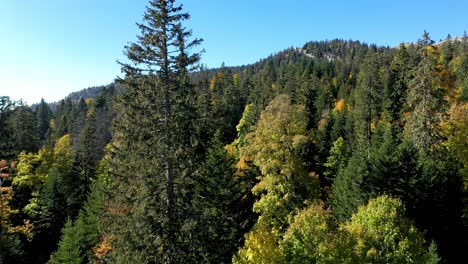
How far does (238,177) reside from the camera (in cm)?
3278

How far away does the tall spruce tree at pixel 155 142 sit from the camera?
1800 centimetres

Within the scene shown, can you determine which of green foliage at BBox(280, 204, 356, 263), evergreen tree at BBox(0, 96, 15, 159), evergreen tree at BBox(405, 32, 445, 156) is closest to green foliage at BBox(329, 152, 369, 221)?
evergreen tree at BBox(405, 32, 445, 156)

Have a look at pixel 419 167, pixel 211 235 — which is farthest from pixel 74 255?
pixel 419 167

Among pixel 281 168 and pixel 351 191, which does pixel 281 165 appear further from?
pixel 351 191

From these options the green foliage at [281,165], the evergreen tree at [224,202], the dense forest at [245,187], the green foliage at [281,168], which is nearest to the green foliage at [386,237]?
the dense forest at [245,187]

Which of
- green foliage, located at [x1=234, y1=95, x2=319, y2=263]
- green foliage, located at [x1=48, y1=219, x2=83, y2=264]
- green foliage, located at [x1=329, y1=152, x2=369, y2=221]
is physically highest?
green foliage, located at [x1=234, y1=95, x2=319, y2=263]

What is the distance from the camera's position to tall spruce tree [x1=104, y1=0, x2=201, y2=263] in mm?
18000

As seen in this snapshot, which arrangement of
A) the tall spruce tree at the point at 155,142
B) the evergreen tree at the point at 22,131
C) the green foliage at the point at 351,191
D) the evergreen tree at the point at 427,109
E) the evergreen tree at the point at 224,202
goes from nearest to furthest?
the tall spruce tree at the point at 155,142 → the evergreen tree at the point at 224,202 → the green foliage at the point at 351,191 → the evergreen tree at the point at 427,109 → the evergreen tree at the point at 22,131

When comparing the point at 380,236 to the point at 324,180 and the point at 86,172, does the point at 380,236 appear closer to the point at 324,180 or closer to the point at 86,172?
the point at 324,180

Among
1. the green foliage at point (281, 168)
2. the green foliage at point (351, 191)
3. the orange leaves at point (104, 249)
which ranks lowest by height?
the orange leaves at point (104, 249)

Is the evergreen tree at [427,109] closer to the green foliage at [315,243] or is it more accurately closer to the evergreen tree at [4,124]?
the green foliage at [315,243]

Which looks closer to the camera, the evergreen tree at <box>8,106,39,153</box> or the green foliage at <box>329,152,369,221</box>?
the green foliage at <box>329,152,369,221</box>

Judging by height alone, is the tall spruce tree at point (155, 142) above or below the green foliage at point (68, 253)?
above

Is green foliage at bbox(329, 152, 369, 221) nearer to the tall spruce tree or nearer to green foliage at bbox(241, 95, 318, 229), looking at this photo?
green foliage at bbox(241, 95, 318, 229)
